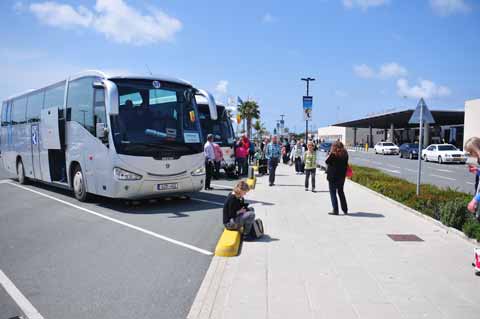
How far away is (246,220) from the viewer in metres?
6.60

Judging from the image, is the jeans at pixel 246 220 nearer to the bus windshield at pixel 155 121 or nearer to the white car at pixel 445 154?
the bus windshield at pixel 155 121

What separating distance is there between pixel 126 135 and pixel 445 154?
30.2 meters

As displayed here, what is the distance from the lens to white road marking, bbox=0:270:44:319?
3.94 meters

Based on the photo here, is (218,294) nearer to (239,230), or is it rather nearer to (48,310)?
(48,310)

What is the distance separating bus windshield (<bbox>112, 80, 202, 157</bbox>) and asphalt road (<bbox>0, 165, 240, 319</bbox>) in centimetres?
156

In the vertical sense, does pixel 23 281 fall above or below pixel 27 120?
below

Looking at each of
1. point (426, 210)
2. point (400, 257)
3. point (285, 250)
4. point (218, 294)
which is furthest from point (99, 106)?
point (426, 210)

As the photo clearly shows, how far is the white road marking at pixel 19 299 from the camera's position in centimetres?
394

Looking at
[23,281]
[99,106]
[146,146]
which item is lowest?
[23,281]

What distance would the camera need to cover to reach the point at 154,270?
5.25 meters

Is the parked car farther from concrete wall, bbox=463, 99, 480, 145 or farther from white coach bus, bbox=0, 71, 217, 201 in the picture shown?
white coach bus, bbox=0, 71, 217, 201

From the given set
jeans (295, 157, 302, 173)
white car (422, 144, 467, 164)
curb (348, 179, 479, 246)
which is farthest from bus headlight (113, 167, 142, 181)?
white car (422, 144, 467, 164)

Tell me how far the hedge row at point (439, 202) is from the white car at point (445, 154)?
71.2 ft

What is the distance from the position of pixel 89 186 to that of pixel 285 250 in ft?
19.8
